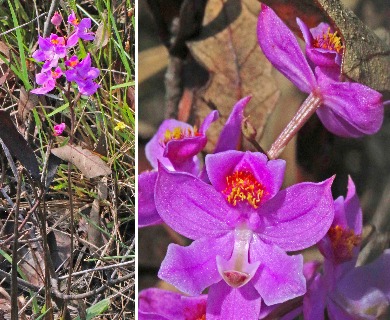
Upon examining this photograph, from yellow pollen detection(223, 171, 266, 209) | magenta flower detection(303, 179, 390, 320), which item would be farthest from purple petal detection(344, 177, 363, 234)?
yellow pollen detection(223, 171, 266, 209)

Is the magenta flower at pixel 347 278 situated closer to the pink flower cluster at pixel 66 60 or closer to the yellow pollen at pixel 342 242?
the yellow pollen at pixel 342 242

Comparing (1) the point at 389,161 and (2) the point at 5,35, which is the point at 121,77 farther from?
(1) the point at 389,161

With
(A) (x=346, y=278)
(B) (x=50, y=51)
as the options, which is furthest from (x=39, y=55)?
(A) (x=346, y=278)

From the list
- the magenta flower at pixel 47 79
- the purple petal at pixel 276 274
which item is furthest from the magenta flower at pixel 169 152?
the magenta flower at pixel 47 79

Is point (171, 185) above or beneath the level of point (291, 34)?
beneath

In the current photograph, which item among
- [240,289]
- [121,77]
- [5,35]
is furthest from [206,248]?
[5,35]

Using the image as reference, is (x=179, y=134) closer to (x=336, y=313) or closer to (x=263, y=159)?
(x=263, y=159)
